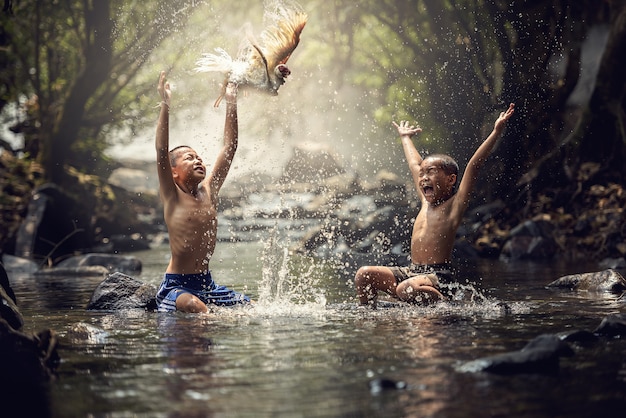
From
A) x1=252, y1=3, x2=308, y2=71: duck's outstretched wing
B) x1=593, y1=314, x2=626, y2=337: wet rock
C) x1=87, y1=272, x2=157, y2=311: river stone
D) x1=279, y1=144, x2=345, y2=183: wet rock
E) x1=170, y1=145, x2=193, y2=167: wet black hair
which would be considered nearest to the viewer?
x1=593, y1=314, x2=626, y2=337: wet rock

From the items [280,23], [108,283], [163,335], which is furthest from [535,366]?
[108,283]

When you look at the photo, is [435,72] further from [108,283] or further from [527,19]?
[108,283]

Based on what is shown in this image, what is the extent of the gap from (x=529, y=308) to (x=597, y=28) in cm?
1025

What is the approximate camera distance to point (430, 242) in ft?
27.3

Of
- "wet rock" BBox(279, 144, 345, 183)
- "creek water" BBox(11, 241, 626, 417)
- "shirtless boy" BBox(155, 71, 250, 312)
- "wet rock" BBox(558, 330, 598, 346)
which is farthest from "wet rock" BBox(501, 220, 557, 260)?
"wet rock" BBox(279, 144, 345, 183)

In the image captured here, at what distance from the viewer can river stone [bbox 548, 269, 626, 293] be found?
29.6ft

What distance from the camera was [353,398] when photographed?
4.20 m

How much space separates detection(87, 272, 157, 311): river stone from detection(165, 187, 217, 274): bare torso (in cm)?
65

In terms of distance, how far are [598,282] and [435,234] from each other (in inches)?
82.0

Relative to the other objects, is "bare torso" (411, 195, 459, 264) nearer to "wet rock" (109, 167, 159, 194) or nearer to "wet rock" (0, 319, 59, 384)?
"wet rock" (0, 319, 59, 384)

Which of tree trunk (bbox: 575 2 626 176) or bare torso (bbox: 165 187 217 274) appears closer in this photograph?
bare torso (bbox: 165 187 217 274)

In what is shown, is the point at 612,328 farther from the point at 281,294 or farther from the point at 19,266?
Answer: the point at 19,266

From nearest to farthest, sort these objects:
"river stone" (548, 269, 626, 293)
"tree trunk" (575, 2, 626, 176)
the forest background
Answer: "river stone" (548, 269, 626, 293)
"tree trunk" (575, 2, 626, 176)
the forest background

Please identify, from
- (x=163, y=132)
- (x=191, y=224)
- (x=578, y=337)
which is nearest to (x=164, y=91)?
(x=163, y=132)
